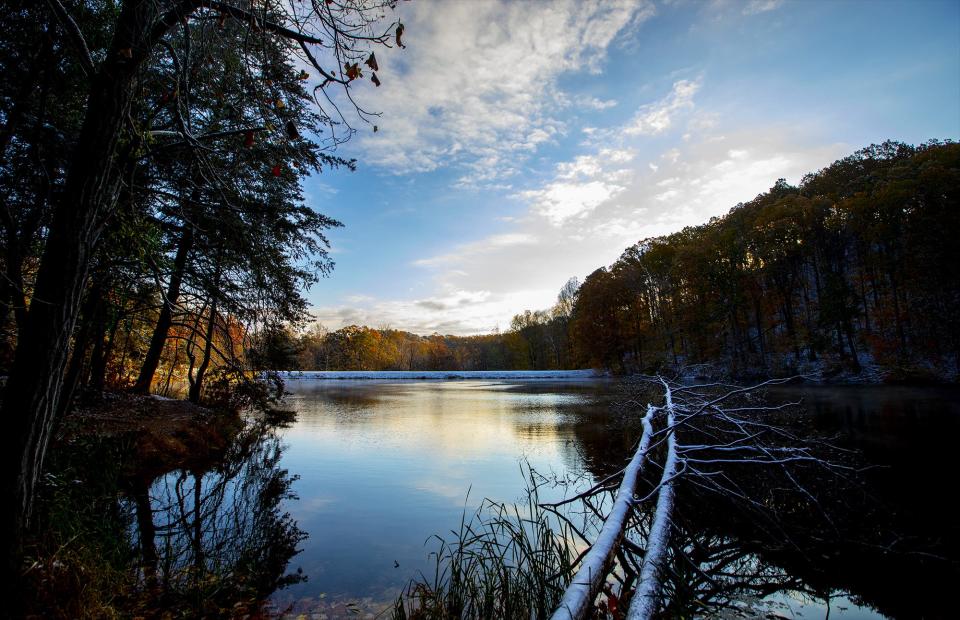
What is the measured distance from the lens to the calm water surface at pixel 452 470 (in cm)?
400

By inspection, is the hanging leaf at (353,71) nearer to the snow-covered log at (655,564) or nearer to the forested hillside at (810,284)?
the snow-covered log at (655,564)

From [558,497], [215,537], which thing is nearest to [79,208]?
[215,537]

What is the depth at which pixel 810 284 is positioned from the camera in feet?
113

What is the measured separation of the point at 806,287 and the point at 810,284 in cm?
329

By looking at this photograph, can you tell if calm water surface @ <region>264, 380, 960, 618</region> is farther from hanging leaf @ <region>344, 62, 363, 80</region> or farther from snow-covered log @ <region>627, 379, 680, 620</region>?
hanging leaf @ <region>344, 62, 363, 80</region>

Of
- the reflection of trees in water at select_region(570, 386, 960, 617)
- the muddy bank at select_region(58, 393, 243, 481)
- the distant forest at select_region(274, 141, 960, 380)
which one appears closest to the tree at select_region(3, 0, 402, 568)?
the reflection of trees in water at select_region(570, 386, 960, 617)

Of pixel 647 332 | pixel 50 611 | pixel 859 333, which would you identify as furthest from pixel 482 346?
pixel 50 611

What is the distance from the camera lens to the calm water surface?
400 centimetres

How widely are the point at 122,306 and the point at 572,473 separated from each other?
309 inches

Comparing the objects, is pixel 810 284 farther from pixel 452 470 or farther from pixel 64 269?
pixel 64 269

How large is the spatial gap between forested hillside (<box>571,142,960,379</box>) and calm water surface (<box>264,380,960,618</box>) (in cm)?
1041

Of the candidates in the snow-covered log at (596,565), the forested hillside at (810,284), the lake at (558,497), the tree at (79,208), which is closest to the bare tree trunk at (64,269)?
the tree at (79,208)

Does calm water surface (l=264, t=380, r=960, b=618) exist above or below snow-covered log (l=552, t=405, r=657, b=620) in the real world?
below

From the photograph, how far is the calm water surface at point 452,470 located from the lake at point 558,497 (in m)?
0.02
